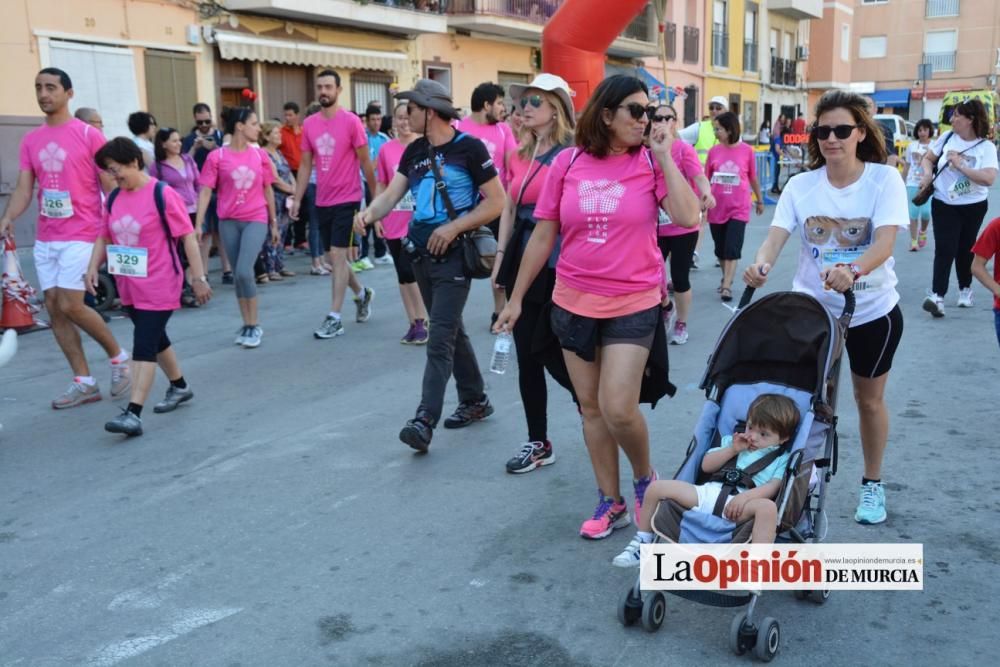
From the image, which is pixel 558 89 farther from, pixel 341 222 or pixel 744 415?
pixel 341 222

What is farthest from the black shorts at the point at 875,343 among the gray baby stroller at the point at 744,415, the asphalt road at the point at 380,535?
the asphalt road at the point at 380,535

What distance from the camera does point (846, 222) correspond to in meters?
4.18

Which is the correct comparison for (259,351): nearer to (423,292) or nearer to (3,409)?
(3,409)

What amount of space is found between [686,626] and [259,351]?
5601 mm

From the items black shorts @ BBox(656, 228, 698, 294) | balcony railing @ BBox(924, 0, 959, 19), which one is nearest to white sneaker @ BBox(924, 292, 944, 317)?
black shorts @ BBox(656, 228, 698, 294)

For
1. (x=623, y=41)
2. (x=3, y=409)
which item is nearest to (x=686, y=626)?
(x=3, y=409)

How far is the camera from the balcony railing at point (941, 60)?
56.2 metres

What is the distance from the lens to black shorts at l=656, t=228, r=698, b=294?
8148 mm

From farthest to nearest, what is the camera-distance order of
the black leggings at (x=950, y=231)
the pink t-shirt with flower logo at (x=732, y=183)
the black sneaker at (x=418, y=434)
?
the pink t-shirt with flower logo at (x=732, y=183), the black leggings at (x=950, y=231), the black sneaker at (x=418, y=434)

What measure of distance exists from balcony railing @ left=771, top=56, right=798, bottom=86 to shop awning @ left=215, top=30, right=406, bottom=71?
28459 millimetres

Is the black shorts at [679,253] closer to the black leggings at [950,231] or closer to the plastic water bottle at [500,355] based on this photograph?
the black leggings at [950,231]

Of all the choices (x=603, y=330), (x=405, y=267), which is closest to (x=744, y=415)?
(x=603, y=330)

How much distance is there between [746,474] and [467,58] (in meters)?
23.5

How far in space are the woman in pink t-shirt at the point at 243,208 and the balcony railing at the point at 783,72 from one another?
41.6 meters
